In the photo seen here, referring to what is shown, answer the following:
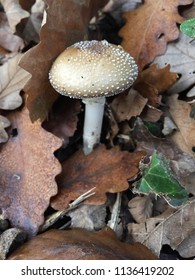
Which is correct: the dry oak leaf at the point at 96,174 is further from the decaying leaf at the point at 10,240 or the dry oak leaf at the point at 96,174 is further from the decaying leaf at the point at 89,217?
the decaying leaf at the point at 10,240

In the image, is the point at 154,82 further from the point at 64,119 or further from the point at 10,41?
the point at 10,41

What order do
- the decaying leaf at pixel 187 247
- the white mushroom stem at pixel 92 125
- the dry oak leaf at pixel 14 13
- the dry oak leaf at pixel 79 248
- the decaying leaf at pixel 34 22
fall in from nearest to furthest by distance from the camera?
the dry oak leaf at pixel 79 248 < the decaying leaf at pixel 187 247 < the white mushroom stem at pixel 92 125 < the dry oak leaf at pixel 14 13 < the decaying leaf at pixel 34 22

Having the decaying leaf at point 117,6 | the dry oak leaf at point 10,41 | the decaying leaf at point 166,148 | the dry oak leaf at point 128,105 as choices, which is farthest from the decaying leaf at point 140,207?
the decaying leaf at point 117,6

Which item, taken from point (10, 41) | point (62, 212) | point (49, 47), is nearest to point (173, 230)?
point (62, 212)

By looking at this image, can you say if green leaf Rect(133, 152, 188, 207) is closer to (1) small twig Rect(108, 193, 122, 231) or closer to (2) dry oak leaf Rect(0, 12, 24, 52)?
(1) small twig Rect(108, 193, 122, 231)
